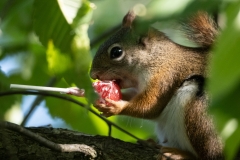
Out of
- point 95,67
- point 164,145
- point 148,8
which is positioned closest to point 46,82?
point 95,67

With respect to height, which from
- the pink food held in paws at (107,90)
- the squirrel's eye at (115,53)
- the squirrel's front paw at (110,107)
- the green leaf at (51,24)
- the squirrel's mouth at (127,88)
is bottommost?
the green leaf at (51,24)

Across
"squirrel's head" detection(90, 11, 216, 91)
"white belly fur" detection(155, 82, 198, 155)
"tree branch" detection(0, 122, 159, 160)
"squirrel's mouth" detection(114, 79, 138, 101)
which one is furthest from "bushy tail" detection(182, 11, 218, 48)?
"tree branch" detection(0, 122, 159, 160)

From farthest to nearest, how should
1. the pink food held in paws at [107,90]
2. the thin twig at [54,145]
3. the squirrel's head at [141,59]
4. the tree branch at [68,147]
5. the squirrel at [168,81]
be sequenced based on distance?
1. the squirrel's head at [141,59]
2. the pink food held in paws at [107,90]
3. the squirrel at [168,81]
4. the tree branch at [68,147]
5. the thin twig at [54,145]

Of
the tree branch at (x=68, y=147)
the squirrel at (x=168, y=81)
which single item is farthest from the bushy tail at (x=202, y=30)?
the tree branch at (x=68, y=147)

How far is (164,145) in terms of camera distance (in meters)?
2.64

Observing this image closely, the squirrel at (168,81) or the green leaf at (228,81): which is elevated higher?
the squirrel at (168,81)

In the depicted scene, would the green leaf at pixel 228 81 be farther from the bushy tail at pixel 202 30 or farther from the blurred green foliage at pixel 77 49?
the bushy tail at pixel 202 30

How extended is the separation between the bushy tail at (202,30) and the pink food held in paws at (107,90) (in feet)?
1.76

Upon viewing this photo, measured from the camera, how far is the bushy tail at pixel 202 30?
2.57 m

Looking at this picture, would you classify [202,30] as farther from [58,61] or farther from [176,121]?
[58,61]

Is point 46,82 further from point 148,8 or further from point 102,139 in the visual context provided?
point 148,8

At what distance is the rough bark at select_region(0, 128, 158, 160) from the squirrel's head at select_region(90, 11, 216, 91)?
730 mm

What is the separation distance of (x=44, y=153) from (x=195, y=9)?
1205 mm

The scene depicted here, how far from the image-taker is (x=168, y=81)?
8.91 ft
